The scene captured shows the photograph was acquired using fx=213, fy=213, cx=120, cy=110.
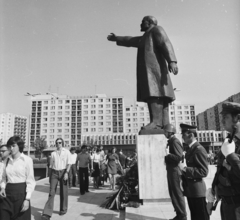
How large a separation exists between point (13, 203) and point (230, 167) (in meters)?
2.89

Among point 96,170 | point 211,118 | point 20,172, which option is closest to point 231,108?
point 20,172

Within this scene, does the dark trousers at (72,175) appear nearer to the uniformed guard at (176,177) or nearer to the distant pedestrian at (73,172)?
the distant pedestrian at (73,172)

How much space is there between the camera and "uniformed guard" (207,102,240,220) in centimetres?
184

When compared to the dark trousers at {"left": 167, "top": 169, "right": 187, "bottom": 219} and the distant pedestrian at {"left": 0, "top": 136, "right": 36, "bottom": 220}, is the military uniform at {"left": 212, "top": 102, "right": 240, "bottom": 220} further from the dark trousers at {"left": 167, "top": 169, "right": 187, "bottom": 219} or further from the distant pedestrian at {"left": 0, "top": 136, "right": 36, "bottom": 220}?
the distant pedestrian at {"left": 0, "top": 136, "right": 36, "bottom": 220}

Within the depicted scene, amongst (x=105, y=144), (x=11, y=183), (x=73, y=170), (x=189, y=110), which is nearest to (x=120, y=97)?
(x=105, y=144)

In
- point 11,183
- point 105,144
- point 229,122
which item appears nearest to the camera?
point 229,122

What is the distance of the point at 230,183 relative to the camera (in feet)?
6.46

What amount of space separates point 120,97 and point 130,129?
47.3ft

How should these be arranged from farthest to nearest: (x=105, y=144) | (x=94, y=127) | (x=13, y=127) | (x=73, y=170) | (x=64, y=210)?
(x=13, y=127), (x=94, y=127), (x=105, y=144), (x=73, y=170), (x=64, y=210)

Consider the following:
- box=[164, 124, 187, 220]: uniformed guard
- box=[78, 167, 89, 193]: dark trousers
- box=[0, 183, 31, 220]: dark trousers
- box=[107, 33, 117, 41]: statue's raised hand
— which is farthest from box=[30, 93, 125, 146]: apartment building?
box=[0, 183, 31, 220]: dark trousers

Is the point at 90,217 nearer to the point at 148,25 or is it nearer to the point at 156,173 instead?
the point at 156,173

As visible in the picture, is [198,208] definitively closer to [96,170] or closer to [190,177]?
[190,177]

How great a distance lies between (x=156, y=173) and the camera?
16.6ft

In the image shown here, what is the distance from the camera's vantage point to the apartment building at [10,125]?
13062 cm
